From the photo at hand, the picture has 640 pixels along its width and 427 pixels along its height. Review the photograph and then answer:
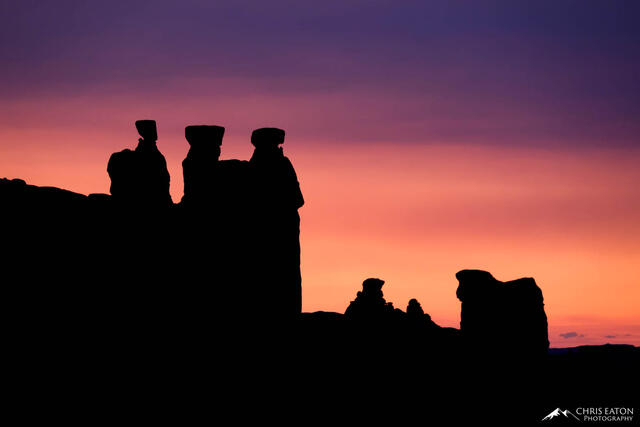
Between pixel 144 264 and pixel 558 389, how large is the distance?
51.0m

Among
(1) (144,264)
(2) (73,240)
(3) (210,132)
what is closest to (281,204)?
(3) (210,132)

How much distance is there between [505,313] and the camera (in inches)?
3292

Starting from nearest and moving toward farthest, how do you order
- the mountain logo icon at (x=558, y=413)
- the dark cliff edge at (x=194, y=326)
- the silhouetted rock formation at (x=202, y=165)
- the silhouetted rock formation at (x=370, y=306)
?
the dark cliff edge at (x=194, y=326) → the silhouetted rock formation at (x=202, y=165) → the mountain logo icon at (x=558, y=413) → the silhouetted rock formation at (x=370, y=306)

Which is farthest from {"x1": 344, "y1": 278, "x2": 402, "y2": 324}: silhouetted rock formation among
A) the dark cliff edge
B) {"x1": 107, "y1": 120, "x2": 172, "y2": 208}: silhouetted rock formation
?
{"x1": 107, "y1": 120, "x2": 172, "y2": 208}: silhouetted rock formation

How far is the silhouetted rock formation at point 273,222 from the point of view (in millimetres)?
76438

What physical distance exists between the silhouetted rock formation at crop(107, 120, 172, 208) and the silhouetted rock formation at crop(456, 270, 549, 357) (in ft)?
108

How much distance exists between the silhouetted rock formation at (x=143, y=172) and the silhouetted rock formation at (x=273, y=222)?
29.7 ft

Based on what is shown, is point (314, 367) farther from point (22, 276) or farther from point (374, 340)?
point (22, 276)

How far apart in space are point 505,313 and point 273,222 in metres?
26.1

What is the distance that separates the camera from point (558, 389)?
96438 mm

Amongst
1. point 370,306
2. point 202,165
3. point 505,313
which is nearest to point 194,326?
point 202,165

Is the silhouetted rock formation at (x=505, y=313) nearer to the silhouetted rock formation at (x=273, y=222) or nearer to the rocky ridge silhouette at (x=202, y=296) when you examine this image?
the rocky ridge silhouette at (x=202, y=296)

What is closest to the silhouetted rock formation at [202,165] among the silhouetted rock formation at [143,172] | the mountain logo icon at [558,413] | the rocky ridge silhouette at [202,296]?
the rocky ridge silhouette at [202,296]

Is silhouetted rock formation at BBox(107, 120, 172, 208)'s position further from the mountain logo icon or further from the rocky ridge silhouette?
the mountain logo icon
